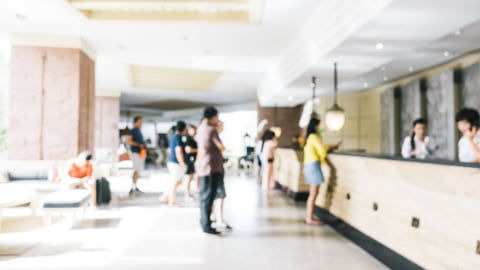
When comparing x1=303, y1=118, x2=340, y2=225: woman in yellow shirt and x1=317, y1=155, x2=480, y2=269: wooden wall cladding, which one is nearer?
x1=317, y1=155, x2=480, y2=269: wooden wall cladding

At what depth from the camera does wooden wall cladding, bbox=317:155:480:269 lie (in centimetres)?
292

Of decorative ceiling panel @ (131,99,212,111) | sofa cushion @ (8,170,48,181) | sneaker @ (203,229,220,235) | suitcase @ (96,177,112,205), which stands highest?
decorative ceiling panel @ (131,99,212,111)

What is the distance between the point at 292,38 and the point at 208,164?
3891 millimetres

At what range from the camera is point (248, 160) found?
53.9ft

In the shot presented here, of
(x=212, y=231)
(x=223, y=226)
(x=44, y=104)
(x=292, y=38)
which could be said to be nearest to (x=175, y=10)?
(x=292, y=38)

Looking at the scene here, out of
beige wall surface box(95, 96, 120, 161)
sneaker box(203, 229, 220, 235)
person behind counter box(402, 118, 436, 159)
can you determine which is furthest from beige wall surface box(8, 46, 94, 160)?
beige wall surface box(95, 96, 120, 161)

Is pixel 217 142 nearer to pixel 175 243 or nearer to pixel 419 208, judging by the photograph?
pixel 175 243

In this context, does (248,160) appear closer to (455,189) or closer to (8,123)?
(8,123)

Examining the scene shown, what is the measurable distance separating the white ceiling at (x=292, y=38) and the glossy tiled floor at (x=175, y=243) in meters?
2.64

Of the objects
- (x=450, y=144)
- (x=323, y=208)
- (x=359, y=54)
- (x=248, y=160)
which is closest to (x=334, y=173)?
(x=323, y=208)

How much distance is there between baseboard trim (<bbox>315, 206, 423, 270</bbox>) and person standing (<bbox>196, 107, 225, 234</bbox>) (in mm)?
1664

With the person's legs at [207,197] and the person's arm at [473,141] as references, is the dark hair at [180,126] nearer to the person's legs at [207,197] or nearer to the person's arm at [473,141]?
the person's legs at [207,197]

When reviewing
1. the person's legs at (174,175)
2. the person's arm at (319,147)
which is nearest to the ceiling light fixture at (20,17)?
the person's legs at (174,175)

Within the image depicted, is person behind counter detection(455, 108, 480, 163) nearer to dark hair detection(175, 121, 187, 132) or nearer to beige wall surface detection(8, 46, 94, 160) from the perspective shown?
dark hair detection(175, 121, 187, 132)
